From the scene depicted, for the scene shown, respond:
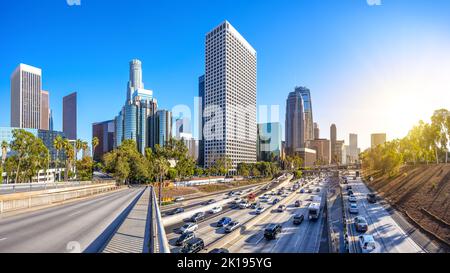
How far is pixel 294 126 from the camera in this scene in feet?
553

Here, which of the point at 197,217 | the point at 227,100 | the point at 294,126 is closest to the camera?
the point at 197,217

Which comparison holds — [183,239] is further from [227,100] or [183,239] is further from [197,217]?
[227,100]

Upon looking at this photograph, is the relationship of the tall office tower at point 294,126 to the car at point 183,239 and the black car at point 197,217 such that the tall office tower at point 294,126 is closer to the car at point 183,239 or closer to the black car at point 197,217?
the black car at point 197,217

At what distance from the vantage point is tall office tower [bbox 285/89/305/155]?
15850 cm

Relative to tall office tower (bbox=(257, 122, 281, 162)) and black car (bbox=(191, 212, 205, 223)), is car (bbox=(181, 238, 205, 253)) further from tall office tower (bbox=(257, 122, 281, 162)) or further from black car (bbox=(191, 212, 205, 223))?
tall office tower (bbox=(257, 122, 281, 162))

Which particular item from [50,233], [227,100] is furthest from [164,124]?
[50,233]

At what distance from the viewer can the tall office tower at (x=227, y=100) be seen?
110125mm

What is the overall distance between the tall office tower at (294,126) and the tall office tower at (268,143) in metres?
20.3

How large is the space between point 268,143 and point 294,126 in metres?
37.9

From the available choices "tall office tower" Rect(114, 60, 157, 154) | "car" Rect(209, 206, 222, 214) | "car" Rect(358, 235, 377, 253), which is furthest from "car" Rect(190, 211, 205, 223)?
"tall office tower" Rect(114, 60, 157, 154)

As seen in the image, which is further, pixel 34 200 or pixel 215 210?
pixel 215 210

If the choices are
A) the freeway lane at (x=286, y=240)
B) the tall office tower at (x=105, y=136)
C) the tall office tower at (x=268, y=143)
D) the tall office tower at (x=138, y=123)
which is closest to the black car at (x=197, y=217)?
the freeway lane at (x=286, y=240)

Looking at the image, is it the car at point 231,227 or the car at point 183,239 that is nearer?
the car at point 183,239
